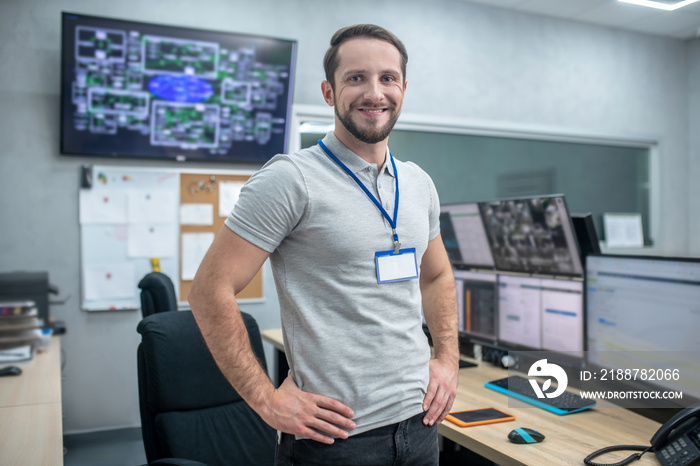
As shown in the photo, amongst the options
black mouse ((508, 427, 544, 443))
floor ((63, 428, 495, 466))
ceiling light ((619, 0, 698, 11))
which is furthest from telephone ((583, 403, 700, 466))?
ceiling light ((619, 0, 698, 11))

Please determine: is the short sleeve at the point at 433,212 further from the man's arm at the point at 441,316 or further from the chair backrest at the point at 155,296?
the chair backrest at the point at 155,296

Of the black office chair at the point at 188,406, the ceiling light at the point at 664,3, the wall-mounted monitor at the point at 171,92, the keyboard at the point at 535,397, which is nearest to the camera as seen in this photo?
the black office chair at the point at 188,406

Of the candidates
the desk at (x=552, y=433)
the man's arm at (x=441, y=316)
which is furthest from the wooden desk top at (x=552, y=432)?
the man's arm at (x=441, y=316)

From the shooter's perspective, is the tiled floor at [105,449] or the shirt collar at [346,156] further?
the tiled floor at [105,449]

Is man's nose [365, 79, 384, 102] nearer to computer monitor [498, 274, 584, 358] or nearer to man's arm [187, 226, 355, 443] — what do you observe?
man's arm [187, 226, 355, 443]

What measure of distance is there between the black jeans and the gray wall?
237 cm

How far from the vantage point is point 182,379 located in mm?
1598

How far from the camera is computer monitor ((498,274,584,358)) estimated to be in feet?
6.32

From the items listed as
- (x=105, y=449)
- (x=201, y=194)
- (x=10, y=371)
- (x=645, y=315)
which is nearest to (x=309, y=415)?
(x=645, y=315)

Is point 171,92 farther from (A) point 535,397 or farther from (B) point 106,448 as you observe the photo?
(A) point 535,397

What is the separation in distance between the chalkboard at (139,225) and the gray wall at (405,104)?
0.08 m

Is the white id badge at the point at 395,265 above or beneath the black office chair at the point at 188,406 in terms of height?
above

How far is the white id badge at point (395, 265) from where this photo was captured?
1.16 meters

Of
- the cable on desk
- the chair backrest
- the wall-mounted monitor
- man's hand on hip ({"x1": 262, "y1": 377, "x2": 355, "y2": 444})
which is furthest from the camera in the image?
the wall-mounted monitor
